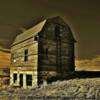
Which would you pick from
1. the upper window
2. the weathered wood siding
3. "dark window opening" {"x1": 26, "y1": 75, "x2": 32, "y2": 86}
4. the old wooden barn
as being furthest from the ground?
the upper window

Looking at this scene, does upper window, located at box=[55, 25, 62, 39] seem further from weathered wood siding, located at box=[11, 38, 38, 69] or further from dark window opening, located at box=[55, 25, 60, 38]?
weathered wood siding, located at box=[11, 38, 38, 69]

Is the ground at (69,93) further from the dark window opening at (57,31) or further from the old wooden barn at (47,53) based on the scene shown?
the dark window opening at (57,31)

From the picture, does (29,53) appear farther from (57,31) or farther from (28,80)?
(57,31)

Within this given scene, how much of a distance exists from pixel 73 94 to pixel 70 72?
10.2 metres

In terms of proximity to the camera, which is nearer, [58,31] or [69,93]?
[69,93]

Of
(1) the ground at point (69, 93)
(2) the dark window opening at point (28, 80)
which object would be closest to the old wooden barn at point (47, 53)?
(2) the dark window opening at point (28, 80)

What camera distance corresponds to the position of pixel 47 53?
30.3 meters

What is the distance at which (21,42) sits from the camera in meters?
35.7

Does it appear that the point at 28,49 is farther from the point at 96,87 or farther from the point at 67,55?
the point at 96,87

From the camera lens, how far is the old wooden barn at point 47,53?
29859 millimetres

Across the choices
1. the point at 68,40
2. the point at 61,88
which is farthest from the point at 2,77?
the point at 61,88

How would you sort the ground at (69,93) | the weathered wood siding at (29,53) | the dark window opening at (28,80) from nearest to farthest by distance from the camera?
the ground at (69,93) → the weathered wood siding at (29,53) → the dark window opening at (28,80)

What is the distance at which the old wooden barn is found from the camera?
1176 inches

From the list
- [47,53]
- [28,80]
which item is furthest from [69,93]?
[28,80]
